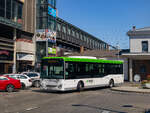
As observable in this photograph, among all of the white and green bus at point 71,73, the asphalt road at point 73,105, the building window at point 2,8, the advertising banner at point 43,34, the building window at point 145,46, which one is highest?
the building window at point 2,8

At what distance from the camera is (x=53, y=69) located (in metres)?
18.8

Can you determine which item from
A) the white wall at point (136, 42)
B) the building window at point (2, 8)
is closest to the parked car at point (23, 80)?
the white wall at point (136, 42)

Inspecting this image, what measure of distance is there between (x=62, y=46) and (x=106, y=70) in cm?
4140

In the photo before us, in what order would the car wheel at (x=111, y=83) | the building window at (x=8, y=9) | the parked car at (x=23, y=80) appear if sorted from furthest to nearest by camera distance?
1. the building window at (x=8, y=9)
2. the car wheel at (x=111, y=83)
3. the parked car at (x=23, y=80)

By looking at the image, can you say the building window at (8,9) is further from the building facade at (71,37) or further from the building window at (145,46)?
the building window at (145,46)

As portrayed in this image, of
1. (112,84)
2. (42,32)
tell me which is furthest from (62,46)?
(112,84)

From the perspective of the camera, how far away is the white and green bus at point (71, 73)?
18.4m

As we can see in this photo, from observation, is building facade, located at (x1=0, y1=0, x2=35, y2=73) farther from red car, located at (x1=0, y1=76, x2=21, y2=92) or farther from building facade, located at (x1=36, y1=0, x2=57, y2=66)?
red car, located at (x1=0, y1=76, x2=21, y2=92)

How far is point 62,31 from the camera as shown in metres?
61.0

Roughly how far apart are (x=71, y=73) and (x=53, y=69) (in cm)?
152

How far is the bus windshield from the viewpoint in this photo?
1844 centimetres

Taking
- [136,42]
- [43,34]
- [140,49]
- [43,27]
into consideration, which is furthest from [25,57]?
[140,49]

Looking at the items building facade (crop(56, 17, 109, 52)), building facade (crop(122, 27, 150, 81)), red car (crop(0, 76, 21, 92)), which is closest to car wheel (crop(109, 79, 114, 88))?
building facade (crop(122, 27, 150, 81))

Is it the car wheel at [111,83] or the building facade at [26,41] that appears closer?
the car wheel at [111,83]
